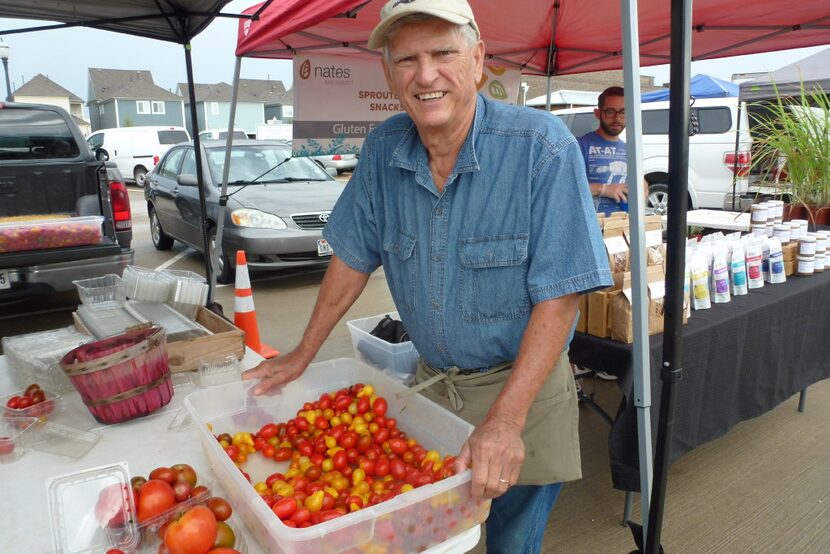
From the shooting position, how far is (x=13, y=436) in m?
1.72

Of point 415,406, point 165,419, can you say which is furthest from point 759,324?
point 165,419

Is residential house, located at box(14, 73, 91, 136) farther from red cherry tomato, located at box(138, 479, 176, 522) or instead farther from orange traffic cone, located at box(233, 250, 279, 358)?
red cherry tomato, located at box(138, 479, 176, 522)

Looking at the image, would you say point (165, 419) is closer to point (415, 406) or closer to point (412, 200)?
point (415, 406)

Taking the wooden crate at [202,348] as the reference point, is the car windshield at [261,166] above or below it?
above

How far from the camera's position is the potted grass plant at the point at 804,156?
411 centimetres

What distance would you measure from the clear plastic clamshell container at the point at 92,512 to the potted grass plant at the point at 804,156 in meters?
4.63

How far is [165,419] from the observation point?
1891 millimetres

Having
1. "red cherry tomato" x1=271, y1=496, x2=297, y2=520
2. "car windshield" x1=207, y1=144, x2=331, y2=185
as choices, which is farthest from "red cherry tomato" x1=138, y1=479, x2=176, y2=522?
"car windshield" x1=207, y1=144, x2=331, y2=185

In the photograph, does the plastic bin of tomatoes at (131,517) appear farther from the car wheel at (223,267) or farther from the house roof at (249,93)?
the house roof at (249,93)

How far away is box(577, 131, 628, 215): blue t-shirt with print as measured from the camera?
481 cm

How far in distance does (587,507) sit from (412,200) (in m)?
2.08

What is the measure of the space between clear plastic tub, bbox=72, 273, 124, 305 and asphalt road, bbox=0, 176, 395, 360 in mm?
2345

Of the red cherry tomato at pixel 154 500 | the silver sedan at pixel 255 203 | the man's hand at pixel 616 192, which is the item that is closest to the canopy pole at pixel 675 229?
the red cherry tomato at pixel 154 500

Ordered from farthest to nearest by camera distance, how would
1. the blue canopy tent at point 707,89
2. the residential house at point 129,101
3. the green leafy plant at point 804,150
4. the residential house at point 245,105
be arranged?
the residential house at point 245,105, the residential house at point 129,101, the blue canopy tent at point 707,89, the green leafy plant at point 804,150
